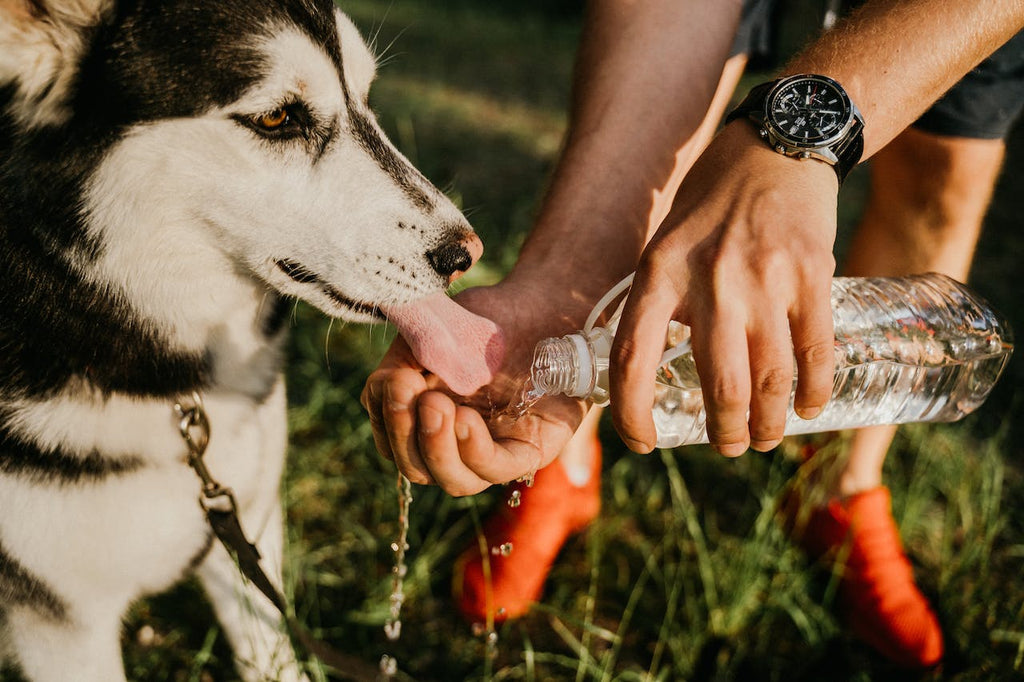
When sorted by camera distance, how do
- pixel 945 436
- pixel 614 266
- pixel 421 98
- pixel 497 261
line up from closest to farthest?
pixel 614 266 → pixel 945 436 → pixel 497 261 → pixel 421 98

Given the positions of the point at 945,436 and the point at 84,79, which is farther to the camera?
the point at 945,436

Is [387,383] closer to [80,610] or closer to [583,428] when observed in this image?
[80,610]

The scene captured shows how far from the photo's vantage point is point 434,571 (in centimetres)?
207

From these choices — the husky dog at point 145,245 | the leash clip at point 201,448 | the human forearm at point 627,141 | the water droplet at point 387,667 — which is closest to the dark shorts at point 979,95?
the human forearm at point 627,141

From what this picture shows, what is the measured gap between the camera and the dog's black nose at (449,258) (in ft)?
4.58

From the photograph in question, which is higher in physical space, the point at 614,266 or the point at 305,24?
the point at 305,24

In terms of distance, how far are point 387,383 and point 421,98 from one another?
173 inches

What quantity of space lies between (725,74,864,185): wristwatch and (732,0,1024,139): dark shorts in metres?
0.66

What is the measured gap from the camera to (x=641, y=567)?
2.15 m

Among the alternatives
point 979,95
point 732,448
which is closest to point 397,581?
point 732,448

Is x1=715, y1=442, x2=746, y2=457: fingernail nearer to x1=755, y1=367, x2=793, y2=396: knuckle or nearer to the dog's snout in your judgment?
x1=755, y1=367, x2=793, y2=396: knuckle

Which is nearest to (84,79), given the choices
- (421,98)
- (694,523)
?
(694,523)

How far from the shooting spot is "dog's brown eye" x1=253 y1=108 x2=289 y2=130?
132 centimetres

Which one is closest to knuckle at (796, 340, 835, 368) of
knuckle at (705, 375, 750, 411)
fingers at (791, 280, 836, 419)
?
fingers at (791, 280, 836, 419)
